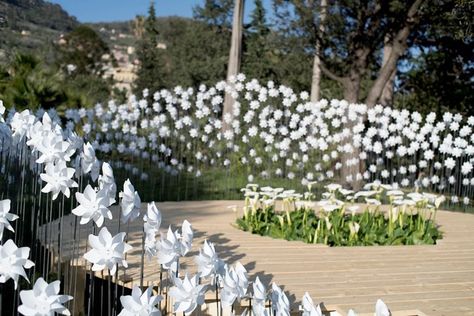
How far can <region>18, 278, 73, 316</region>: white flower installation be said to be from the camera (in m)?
1.82

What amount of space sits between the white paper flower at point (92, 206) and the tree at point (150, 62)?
25.2 metres

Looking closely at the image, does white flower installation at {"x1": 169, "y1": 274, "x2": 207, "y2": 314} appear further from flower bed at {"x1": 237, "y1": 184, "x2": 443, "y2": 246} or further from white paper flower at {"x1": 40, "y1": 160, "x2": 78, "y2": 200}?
flower bed at {"x1": 237, "y1": 184, "x2": 443, "y2": 246}

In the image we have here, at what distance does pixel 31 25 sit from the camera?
29031 millimetres

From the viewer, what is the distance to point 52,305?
1.85m

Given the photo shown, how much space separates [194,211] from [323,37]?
486cm

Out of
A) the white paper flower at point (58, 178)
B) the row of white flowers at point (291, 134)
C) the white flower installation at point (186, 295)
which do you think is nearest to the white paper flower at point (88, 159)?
the white paper flower at point (58, 178)

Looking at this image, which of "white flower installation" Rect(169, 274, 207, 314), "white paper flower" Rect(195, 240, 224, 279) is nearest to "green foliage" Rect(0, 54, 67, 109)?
"white paper flower" Rect(195, 240, 224, 279)

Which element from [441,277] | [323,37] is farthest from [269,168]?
[441,277]

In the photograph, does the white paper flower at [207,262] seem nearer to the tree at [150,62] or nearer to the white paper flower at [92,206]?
the white paper flower at [92,206]

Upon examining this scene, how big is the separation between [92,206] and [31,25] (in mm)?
28784

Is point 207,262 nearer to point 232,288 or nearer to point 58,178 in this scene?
point 232,288

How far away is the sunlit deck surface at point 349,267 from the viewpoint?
3.46 m

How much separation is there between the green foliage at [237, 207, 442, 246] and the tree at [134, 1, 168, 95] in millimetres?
22454

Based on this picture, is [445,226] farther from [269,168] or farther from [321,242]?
[269,168]
